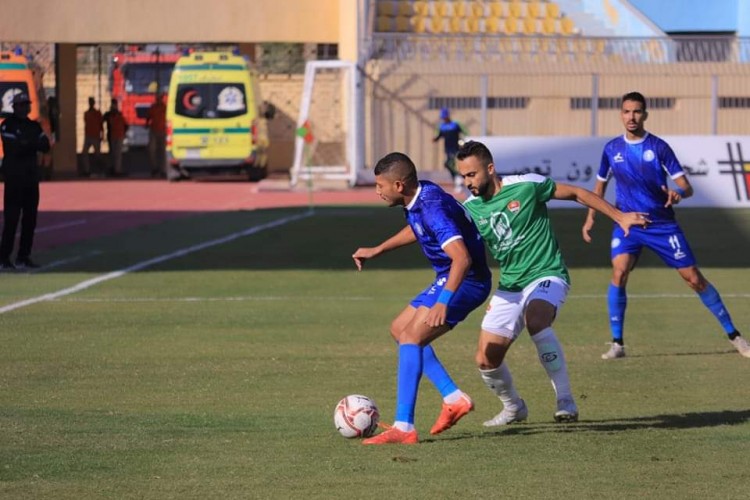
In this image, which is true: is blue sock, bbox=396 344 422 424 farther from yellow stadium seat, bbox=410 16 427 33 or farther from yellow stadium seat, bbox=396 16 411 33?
yellow stadium seat, bbox=410 16 427 33

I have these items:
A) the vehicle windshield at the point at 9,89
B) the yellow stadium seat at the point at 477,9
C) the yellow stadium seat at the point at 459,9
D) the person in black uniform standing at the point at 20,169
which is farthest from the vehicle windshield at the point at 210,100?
the person in black uniform standing at the point at 20,169

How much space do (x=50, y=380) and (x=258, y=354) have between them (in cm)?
196

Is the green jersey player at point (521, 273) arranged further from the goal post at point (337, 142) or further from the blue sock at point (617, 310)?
the goal post at point (337, 142)

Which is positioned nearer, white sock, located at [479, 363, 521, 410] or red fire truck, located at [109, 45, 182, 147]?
white sock, located at [479, 363, 521, 410]

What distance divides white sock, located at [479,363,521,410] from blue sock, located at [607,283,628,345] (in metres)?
3.41

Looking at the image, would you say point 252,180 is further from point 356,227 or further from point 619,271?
point 619,271

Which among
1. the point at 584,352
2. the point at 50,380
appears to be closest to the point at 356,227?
the point at 584,352

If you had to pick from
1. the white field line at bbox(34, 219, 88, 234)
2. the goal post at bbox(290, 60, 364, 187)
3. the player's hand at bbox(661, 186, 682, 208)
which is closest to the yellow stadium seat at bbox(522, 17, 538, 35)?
the goal post at bbox(290, 60, 364, 187)

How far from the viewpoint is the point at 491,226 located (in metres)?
8.83

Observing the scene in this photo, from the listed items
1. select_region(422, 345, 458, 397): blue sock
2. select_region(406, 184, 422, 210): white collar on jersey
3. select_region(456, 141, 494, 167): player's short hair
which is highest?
select_region(456, 141, 494, 167): player's short hair

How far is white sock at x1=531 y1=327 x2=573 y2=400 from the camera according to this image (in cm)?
891

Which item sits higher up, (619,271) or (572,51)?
(572,51)

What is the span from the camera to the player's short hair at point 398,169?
8211mm

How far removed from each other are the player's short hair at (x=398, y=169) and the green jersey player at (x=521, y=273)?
523mm
